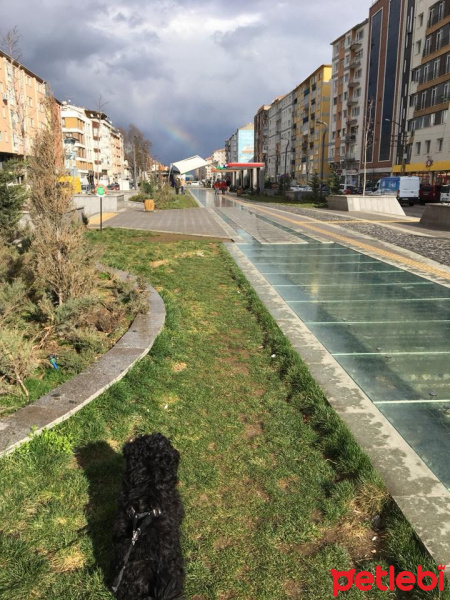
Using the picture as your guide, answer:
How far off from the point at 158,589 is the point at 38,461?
1.51 metres

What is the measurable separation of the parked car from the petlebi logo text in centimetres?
4183

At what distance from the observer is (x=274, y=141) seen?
382 ft

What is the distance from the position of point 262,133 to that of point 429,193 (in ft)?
317

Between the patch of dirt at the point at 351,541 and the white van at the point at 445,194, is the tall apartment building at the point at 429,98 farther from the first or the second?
the patch of dirt at the point at 351,541

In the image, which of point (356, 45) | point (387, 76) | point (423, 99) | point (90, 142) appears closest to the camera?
point (423, 99)

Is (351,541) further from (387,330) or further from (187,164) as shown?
(187,164)

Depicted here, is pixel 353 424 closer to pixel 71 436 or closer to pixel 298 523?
pixel 298 523

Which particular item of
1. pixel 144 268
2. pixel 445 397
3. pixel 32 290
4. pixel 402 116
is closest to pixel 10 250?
pixel 32 290

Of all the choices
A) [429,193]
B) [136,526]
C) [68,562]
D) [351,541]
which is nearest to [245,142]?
[429,193]

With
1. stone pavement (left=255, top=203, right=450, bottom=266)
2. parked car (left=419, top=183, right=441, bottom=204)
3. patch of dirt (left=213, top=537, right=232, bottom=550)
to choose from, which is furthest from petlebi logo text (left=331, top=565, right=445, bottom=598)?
parked car (left=419, top=183, right=441, bottom=204)

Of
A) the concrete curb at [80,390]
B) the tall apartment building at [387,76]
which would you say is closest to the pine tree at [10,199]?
the concrete curb at [80,390]

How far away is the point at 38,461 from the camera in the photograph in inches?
123

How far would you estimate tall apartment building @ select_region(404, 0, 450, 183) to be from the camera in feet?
147

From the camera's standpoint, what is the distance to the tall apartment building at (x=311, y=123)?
3132 inches
